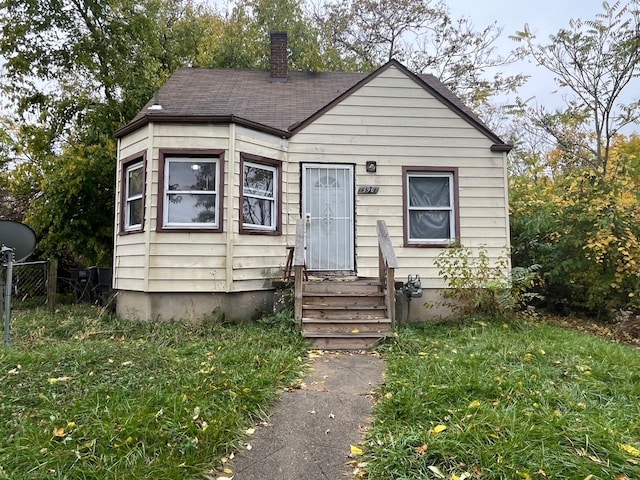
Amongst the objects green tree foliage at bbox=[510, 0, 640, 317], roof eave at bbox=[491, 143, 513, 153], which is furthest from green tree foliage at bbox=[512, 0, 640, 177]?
roof eave at bbox=[491, 143, 513, 153]

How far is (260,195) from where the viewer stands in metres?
7.21

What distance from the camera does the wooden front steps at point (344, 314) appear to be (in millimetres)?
5500

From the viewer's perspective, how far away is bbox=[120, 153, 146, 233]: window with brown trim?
698cm

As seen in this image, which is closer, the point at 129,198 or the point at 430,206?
the point at 129,198

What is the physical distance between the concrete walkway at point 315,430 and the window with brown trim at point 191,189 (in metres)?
3.37

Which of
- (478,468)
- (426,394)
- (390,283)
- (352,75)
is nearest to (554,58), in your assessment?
(352,75)

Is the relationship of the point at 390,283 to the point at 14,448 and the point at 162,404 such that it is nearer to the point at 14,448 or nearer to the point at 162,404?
the point at 162,404

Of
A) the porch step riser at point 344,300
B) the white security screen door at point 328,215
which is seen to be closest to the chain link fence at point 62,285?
the white security screen door at point 328,215

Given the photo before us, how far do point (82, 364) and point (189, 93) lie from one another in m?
6.42

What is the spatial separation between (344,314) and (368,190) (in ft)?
8.71

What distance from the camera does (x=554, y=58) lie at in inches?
422

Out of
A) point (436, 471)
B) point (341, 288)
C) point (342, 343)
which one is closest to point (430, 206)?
point (341, 288)

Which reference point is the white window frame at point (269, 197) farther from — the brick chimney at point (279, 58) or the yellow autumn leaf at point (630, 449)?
the yellow autumn leaf at point (630, 449)

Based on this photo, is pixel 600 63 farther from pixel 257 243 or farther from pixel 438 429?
pixel 438 429
